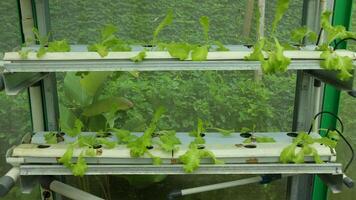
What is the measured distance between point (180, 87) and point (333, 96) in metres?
0.75

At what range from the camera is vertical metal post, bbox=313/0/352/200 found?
177cm

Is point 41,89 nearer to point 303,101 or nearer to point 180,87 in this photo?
point 180,87

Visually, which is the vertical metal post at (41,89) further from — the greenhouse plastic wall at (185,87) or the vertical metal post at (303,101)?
the vertical metal post at (303,101)

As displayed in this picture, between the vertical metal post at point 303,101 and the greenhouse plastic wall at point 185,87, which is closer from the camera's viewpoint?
the vertical metal post at point 303,101

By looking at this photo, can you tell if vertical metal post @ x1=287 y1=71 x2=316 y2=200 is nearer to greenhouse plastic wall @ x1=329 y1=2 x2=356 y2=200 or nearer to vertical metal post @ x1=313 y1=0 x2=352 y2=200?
vertical metal post @ x1=313 y1=0 x2=352 y2=200

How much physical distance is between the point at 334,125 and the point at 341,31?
75 centimetres

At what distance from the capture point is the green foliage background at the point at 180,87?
180cm

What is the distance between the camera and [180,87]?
195cm

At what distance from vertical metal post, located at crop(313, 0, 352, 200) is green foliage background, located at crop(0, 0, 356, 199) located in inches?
2.5

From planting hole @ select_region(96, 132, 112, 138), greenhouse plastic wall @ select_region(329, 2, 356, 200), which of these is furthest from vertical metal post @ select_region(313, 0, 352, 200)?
planting hole @ select_region(96, 132, 112, 138)

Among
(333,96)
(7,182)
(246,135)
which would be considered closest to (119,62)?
(7,182)

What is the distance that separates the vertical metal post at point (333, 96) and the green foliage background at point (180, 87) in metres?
0.06

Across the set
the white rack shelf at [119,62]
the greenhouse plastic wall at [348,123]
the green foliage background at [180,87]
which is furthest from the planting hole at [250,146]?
the greenhouse plastic wall at [348,123]

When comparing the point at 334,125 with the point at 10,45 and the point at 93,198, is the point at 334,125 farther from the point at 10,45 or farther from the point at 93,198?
the point at 10,45
